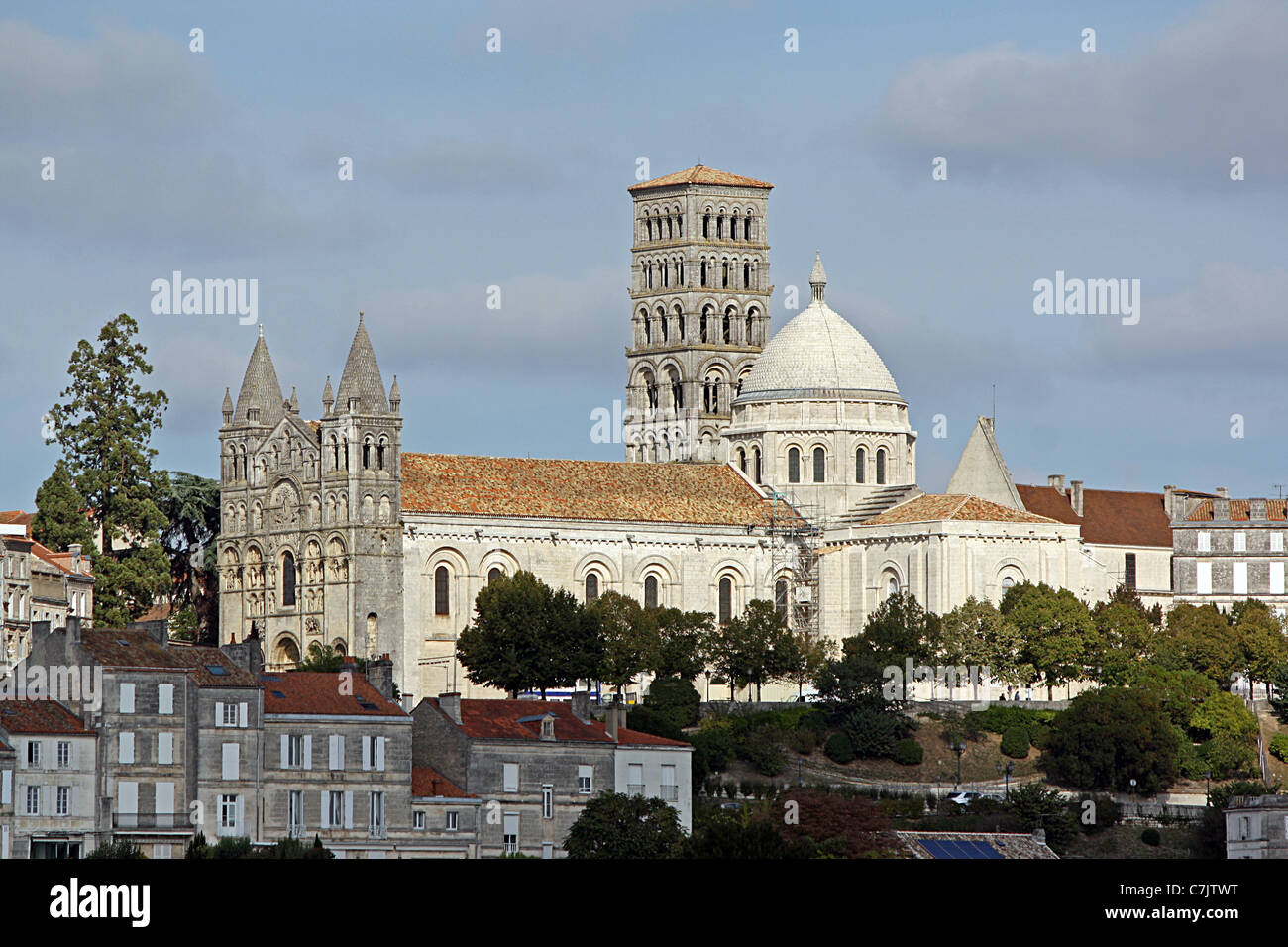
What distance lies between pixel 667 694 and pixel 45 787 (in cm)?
3095

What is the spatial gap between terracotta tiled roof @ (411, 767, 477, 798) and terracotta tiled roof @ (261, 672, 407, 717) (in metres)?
1.72

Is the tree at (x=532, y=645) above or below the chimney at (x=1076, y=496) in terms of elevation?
below

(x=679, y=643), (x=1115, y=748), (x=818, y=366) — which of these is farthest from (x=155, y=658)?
(x=818, y=366)

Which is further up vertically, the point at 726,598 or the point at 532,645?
the point at 726,598

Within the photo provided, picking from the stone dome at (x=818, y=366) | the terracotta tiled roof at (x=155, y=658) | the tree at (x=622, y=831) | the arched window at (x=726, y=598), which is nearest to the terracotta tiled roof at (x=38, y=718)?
the terracotta tiled roof at (x=155, y=658)

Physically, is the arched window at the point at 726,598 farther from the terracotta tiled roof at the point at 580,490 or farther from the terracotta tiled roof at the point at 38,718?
the terracotta tiled roof at the point at 38,718

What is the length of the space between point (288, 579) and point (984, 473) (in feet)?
101

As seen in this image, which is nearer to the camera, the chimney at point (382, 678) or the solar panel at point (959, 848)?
the solar panel at point (959, 848)

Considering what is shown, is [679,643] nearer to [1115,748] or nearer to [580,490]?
[580,490]

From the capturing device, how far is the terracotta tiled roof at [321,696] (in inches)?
3322

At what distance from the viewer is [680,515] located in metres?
127

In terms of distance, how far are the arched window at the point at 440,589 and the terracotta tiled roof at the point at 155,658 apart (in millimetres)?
32440

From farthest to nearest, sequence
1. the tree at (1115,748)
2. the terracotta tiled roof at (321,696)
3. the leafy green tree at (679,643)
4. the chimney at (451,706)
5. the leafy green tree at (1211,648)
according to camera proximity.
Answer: the leafy green tree at (1211,648) < the leafy green tree at (679,643) < the tree at (1115,748) < the chimney at (451,706) < the terracotta tiled roof at (321,696)
